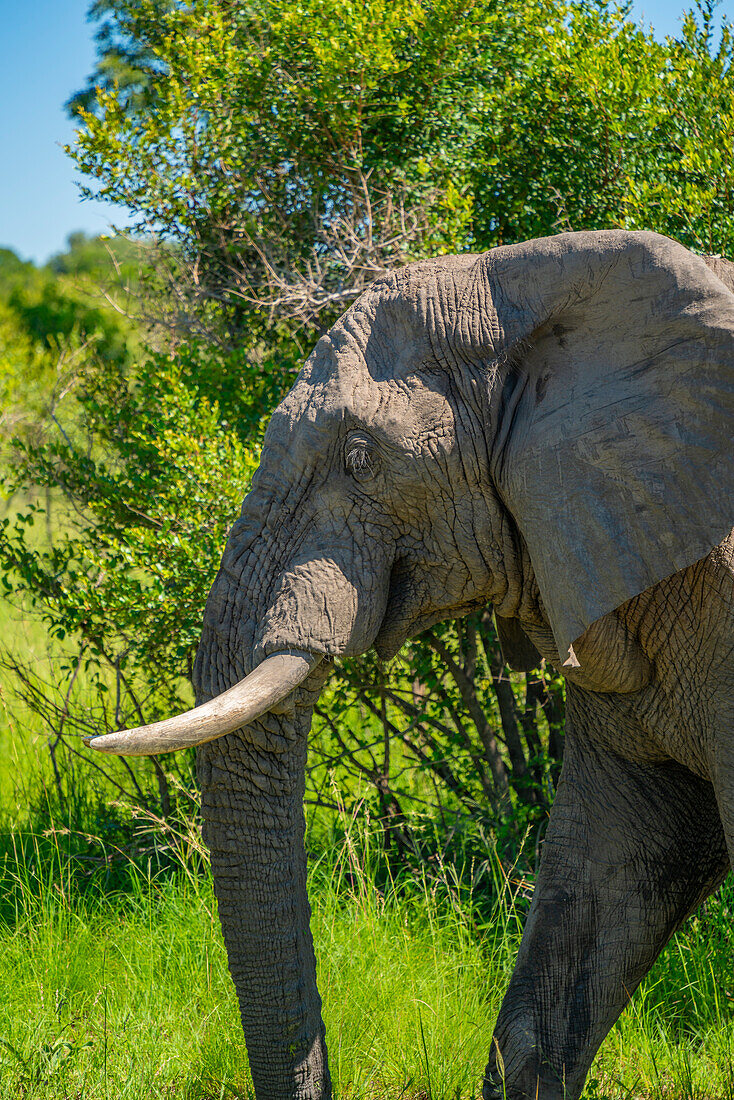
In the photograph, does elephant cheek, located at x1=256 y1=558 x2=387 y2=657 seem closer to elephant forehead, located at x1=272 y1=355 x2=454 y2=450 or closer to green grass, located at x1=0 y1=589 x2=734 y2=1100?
elephant forehead, located at x1=272 y1=355 x2=454 y2=450

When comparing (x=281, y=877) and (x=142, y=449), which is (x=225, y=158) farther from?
(x=281, y=877)

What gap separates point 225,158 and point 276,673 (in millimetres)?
3353

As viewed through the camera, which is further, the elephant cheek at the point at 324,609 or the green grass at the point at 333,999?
the green grass at the point at 333,999

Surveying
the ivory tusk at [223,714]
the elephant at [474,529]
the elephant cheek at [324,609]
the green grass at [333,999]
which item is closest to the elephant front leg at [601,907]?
the elephant at [474,529]

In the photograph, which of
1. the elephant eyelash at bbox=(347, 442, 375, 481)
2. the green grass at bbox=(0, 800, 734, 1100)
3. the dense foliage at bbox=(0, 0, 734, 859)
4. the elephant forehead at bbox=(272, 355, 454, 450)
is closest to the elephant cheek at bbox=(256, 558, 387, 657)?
the elephant eyelash at bbox=(347, 442, 375, 481)

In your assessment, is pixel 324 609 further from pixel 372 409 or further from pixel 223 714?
pixel 372 409

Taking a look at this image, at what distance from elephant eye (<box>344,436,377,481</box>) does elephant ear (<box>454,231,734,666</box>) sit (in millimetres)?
307

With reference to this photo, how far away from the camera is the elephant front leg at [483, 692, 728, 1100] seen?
3.26 meters

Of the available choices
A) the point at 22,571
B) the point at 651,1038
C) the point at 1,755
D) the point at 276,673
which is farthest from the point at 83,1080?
the point at 1,755

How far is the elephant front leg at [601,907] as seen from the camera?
10.7 feet

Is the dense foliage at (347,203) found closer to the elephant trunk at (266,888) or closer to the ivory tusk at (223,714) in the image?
the elephant trunk at (266,888)

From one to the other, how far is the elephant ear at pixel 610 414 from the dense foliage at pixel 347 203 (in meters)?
1.99

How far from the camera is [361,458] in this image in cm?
271

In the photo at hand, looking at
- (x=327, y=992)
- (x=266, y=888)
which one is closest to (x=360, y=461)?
(x=266, y=888)
